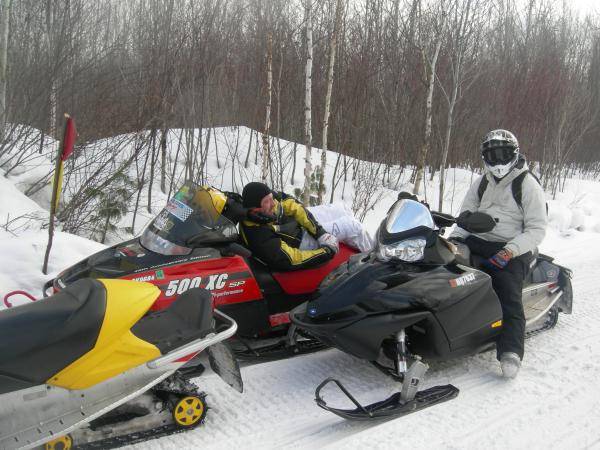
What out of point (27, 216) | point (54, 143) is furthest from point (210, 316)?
point (54, 143)

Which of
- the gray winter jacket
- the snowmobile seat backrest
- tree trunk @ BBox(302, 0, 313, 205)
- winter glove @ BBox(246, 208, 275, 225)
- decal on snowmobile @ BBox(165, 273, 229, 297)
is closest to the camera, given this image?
the snowmobile seat backrest

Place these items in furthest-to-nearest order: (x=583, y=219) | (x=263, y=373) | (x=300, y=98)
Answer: (x=300, y=98)
(x=583, y=219)
(x=263, y=373)

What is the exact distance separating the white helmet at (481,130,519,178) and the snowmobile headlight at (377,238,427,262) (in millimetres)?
1134

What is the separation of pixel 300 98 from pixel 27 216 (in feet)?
18.8

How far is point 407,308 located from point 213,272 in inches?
52.1

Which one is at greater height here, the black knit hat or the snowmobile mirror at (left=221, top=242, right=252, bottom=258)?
the black knit hat

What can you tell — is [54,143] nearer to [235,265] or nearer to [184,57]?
[184,57]

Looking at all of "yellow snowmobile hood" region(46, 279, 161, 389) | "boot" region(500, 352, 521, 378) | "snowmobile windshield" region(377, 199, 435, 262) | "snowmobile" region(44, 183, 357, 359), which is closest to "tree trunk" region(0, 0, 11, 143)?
"snowmobile" region(44, 183, 357, 359)

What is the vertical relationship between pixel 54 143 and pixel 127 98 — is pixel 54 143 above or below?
below

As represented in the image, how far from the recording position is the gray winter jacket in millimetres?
3732

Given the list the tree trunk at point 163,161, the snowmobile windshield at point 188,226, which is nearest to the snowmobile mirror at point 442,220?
the snowmobile windshield at point 188,226

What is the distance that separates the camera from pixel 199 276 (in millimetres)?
3486

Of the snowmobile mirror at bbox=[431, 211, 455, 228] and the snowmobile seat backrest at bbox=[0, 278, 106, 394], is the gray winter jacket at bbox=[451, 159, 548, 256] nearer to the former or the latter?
the snowmobile mirror at bbox=[431, 211, 455, 228]

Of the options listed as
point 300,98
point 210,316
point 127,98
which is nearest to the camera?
point 210,316
